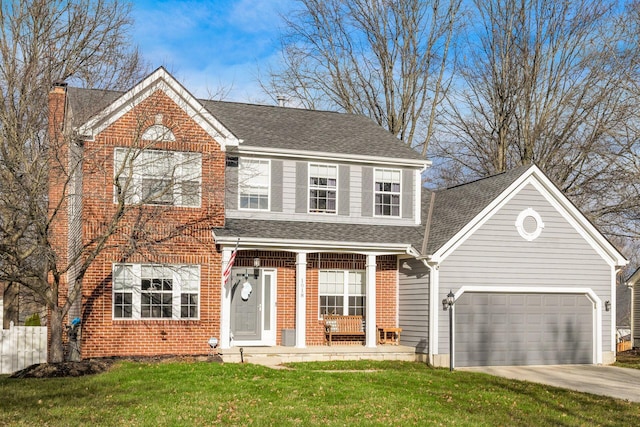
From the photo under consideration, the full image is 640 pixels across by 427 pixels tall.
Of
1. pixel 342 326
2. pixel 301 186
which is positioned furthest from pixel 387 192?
pixel 342 326

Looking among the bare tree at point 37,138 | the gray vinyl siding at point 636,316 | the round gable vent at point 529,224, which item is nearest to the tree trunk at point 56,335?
the bare tree at point 37,138

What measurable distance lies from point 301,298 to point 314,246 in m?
1.48

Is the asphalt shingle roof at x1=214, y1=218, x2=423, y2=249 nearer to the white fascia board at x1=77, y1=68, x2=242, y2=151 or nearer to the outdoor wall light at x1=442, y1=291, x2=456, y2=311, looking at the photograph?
the outdoor wall light at x1=442, y1=291, x2=456, y2=311

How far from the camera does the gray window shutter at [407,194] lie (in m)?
24.2

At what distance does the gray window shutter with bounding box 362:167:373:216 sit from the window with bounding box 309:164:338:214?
91 cm

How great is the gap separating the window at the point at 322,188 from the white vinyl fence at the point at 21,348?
8.42 meters

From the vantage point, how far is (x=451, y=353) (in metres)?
20.7

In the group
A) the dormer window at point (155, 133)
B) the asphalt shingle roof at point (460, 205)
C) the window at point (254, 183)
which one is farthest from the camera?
the window at point (254, 183)

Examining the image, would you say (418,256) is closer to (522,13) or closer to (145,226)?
(145,226)

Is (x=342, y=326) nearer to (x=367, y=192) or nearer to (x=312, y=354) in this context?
(x=312, y=354)

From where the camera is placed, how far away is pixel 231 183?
22.1 meters

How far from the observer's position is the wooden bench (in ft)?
74.2

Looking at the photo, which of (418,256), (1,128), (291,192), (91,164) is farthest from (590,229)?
(1,128)

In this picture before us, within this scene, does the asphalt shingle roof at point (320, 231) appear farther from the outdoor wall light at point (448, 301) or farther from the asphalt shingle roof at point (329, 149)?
the outdoor wall light at point (448, 301)
